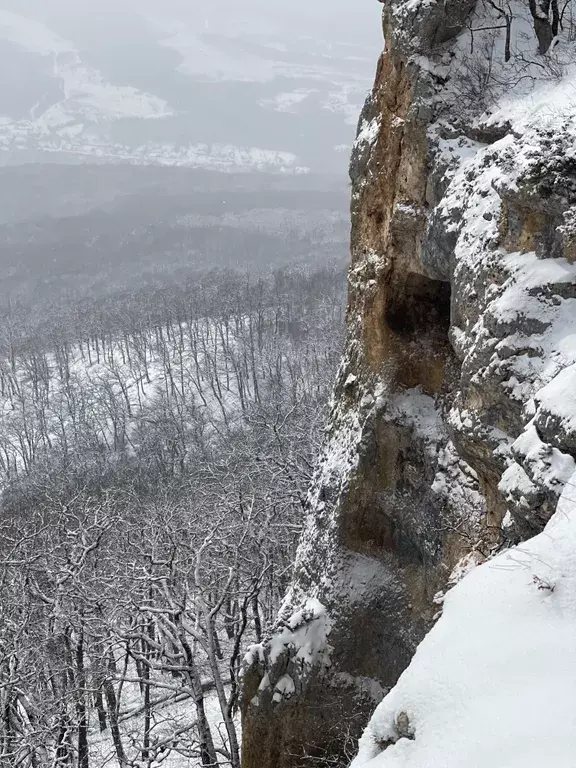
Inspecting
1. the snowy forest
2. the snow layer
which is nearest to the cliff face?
the snow layer

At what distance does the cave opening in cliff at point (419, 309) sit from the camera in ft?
40.7

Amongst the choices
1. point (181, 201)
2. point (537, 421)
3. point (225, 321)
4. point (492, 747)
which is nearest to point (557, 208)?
point (537, 421)

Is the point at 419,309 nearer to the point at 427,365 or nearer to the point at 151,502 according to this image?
the point at 427,365

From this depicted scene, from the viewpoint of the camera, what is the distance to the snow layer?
344cm

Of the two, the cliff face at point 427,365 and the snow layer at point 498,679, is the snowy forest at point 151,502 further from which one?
the snow layer at point 498,679

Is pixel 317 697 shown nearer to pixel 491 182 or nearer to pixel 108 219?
pixel 491 182

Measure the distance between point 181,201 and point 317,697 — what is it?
7206 inches

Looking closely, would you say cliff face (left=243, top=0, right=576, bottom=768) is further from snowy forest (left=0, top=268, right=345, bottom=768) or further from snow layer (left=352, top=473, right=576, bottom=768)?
snowy forest (left=0, top=268, right=345, bottom=768)

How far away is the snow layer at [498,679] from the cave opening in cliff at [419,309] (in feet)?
25.6

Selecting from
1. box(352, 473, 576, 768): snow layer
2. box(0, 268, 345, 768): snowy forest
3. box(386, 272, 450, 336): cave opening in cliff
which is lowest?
box(0, 268, 345, 768): snowy forest

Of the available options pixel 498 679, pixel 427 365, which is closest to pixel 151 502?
pixel 427 365

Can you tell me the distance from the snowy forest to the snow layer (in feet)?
34.1

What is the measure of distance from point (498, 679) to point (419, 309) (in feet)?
30.9

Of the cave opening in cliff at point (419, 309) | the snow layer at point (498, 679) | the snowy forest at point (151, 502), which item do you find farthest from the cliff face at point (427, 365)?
the snowy forest at point (151, 502)
